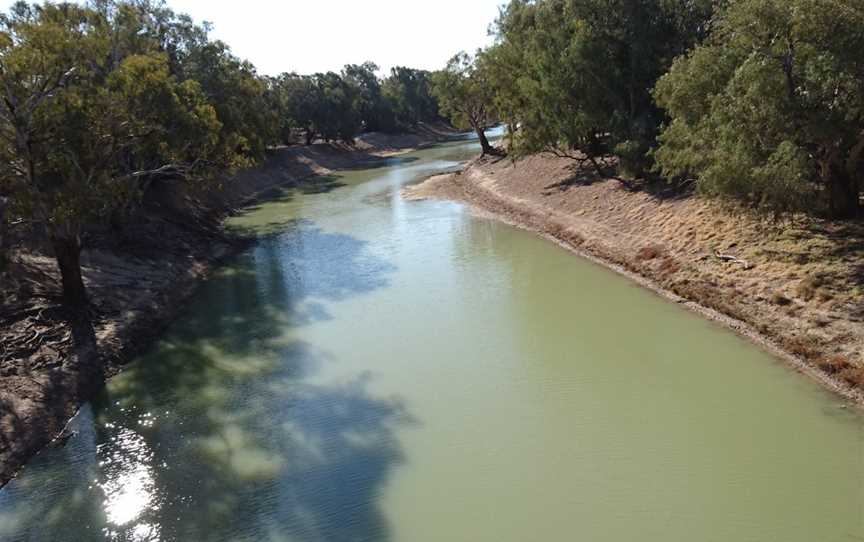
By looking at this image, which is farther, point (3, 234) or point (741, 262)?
point (741, 262)

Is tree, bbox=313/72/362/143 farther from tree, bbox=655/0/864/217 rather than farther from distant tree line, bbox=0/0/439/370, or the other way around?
tree, bbox=655/0/864/217

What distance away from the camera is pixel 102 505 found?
11.8 metres

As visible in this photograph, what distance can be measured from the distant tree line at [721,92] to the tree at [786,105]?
0.03 meters

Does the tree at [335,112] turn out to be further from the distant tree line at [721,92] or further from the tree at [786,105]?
the tree at [786,105]

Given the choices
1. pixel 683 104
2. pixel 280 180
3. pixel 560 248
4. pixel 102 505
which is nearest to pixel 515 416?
pixel 102 505

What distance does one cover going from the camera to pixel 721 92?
59.3ft

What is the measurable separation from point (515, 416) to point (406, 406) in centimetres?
265

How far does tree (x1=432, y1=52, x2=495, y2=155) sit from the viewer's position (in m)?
53.6

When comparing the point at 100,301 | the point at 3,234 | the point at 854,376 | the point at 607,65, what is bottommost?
the point at 854,376

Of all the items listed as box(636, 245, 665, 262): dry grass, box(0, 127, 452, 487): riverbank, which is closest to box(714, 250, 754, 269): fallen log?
box(636, 245, 665, 262): dry grass

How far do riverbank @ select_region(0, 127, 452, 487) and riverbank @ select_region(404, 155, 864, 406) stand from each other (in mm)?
16768

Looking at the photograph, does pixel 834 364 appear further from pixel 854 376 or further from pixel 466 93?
pixel 466 93

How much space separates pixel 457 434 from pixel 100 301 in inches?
561

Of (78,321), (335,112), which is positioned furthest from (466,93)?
(78,321)
